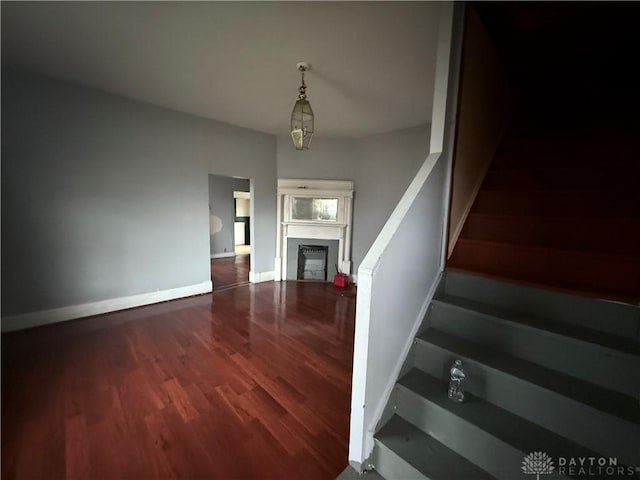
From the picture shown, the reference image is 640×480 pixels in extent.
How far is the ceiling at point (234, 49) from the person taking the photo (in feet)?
5.48

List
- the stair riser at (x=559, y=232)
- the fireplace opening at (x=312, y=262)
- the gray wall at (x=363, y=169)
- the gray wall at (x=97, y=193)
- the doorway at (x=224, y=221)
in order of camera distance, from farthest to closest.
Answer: the doorway at (x=224, y=221), the fireplace opening at (x=312, y=262), the gray wall at (x=363, y=169), the gray wall at (x=97, y=193), the stair riser at (x=559, y=232)

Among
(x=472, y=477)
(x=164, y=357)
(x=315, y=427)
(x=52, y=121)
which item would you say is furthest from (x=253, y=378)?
(x=52, y=121)

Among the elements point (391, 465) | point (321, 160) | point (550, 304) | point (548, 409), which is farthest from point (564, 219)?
point (321, 160)

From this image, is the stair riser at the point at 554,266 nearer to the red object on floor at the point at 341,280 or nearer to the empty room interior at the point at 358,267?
the empty room interior at the point at 358,267

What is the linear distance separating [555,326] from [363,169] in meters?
3.55

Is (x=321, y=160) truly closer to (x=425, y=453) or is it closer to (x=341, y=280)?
(x=341, y=280)

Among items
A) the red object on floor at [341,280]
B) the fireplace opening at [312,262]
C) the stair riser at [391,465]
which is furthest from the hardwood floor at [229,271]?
the stair riser at [391,465]

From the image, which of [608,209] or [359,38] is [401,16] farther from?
[608,209]

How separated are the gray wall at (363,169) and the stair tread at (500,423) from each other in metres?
3.08

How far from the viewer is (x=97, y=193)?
9.52 feet

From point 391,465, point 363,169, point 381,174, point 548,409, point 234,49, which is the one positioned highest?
point 234,49

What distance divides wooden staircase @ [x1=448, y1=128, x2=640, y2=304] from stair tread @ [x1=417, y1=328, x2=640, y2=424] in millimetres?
461

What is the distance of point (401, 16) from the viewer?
1.67m

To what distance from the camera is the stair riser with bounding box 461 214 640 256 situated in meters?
1.50
